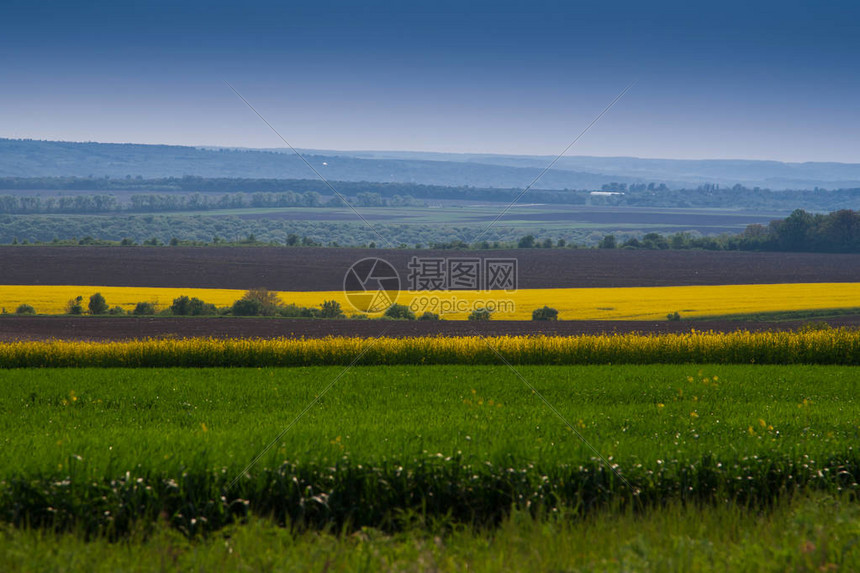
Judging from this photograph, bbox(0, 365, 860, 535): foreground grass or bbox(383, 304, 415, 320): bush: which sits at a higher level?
bbox(0, 365, 860, 535): foreground grass

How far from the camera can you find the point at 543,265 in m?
57.9

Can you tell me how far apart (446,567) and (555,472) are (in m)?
2.26

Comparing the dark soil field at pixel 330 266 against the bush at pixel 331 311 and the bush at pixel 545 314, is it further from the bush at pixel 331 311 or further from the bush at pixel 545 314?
the bush at pixel 545 314

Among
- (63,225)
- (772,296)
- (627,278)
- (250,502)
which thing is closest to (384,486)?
(250,502)

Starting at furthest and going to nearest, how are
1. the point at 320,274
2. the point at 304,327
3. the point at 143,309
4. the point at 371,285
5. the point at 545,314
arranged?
the point at 320,274 < the point at 371,285 < the point at 143,309 < the point at 545,314 < the point at 304,327

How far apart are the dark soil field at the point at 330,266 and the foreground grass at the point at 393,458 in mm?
35357

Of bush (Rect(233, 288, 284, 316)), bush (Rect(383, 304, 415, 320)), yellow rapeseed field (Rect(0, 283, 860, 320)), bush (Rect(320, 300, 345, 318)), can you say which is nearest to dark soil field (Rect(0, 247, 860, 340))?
bush (Rect(233, 288, 284, 316))

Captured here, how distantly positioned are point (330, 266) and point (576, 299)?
23370 millimetres

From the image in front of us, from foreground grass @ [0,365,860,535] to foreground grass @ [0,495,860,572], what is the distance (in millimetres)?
435

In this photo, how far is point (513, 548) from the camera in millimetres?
6094

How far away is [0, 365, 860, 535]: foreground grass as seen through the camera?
7.09m

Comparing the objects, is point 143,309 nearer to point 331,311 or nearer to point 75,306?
point 75,306

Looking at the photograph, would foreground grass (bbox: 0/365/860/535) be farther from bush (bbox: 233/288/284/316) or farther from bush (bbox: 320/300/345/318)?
bush (bbox: 233/288/284/316)

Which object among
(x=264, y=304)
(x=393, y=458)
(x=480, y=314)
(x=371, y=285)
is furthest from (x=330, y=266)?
(x=393, y=458)
